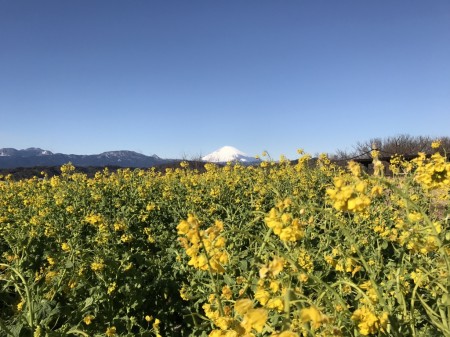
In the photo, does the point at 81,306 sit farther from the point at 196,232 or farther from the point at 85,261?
the point at 196,232

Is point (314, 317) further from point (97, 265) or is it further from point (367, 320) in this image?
point (97, 265)

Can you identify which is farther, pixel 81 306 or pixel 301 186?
pixel 301 186

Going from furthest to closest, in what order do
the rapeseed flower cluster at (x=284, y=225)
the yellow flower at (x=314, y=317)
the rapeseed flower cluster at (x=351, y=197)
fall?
1. the rapeseed flower cluster at (x=284, y=225)
2. the rapeseed flower cluster at (x=351, y=197)
3. the yellow flower at (x=314, y=317)

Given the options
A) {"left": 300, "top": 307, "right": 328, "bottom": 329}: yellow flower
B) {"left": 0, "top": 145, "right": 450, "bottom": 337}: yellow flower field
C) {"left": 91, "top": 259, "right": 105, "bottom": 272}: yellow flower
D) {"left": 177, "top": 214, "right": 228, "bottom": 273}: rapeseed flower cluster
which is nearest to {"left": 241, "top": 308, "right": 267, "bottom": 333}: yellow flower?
{"left": 0, "top": 145, "right": 450, "bottom": 337}: yellow flower field

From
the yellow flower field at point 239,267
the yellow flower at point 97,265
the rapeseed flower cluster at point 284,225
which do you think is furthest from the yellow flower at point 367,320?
the yellow flower at point 97,265

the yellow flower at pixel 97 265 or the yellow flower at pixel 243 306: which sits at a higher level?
the yellow flower at pixel 243 306

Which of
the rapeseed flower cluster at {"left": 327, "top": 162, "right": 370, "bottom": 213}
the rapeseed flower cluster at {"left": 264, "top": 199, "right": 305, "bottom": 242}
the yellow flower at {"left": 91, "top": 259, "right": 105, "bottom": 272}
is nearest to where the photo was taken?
the rapeseed flower cluster at {"left": 327, "top": 162, "right": 370, "bottom": 213}

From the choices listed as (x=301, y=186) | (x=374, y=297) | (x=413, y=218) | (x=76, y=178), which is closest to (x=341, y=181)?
(x=374, y=297)

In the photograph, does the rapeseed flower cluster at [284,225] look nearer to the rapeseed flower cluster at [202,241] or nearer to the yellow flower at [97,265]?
the rapeseed flower cluster at [202,241]

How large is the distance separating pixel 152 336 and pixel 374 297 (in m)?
2.01

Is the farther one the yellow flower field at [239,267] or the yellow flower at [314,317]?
the yellow flower field at [239,267]

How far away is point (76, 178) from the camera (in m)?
8.55

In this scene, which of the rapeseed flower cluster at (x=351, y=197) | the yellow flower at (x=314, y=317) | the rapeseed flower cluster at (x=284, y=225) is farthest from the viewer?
the rapeseed flower cluster at (x=284, y=225)

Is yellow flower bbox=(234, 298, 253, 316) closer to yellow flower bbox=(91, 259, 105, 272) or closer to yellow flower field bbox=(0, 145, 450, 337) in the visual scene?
yellow flower field bbox=(0, 145, 450, 337)
